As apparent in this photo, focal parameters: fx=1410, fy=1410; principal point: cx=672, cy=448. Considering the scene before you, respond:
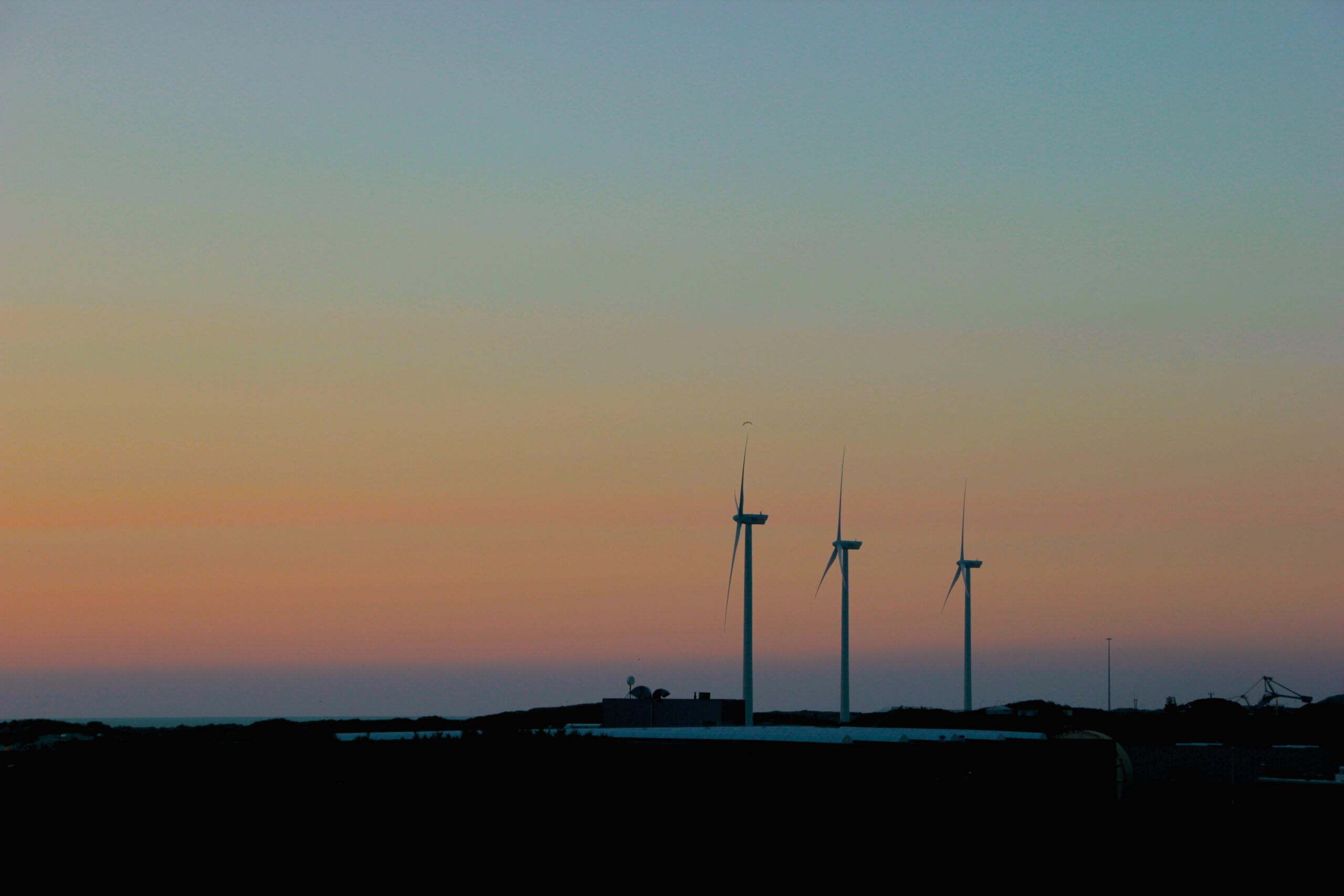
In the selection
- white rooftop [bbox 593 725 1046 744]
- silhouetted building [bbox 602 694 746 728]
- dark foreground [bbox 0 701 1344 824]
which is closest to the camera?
dark foreground [bbox 0 701 1344 824]

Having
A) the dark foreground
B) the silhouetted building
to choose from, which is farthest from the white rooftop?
the silhouetted building

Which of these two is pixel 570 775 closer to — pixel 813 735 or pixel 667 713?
pixel 813 735

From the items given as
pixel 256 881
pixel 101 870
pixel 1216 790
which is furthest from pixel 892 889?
pixel 1216 790

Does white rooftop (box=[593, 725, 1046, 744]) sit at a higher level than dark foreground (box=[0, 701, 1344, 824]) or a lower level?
higher

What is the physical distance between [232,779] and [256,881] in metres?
16.8

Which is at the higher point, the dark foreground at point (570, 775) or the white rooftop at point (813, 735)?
the white rooftop at point (813, 735)

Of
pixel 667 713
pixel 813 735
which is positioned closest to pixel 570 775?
pixel 813 735

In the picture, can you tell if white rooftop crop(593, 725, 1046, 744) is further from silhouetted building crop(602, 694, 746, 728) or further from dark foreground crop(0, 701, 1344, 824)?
silhouetted building crop(602, 694, 746, 728)

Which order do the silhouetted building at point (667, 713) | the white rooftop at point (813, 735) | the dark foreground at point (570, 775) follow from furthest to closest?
1. the silhouetted building at point (667, 713)
2. the white rooftop at point (813, 735)
3. the dark foreground at point (570, 775)

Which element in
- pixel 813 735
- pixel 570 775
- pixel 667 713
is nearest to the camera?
pixel 570 775

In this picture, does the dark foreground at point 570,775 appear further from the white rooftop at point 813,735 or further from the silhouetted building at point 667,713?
the silhouetted building at point 667,713

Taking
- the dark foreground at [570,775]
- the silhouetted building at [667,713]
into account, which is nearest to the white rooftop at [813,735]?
the dark foreground at [570,775]

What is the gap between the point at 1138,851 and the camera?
7794 centimetres

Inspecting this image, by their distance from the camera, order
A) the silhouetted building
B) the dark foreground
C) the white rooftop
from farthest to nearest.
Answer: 1. the silhouetted building
2. the white rooftop
3. the dark foreground
